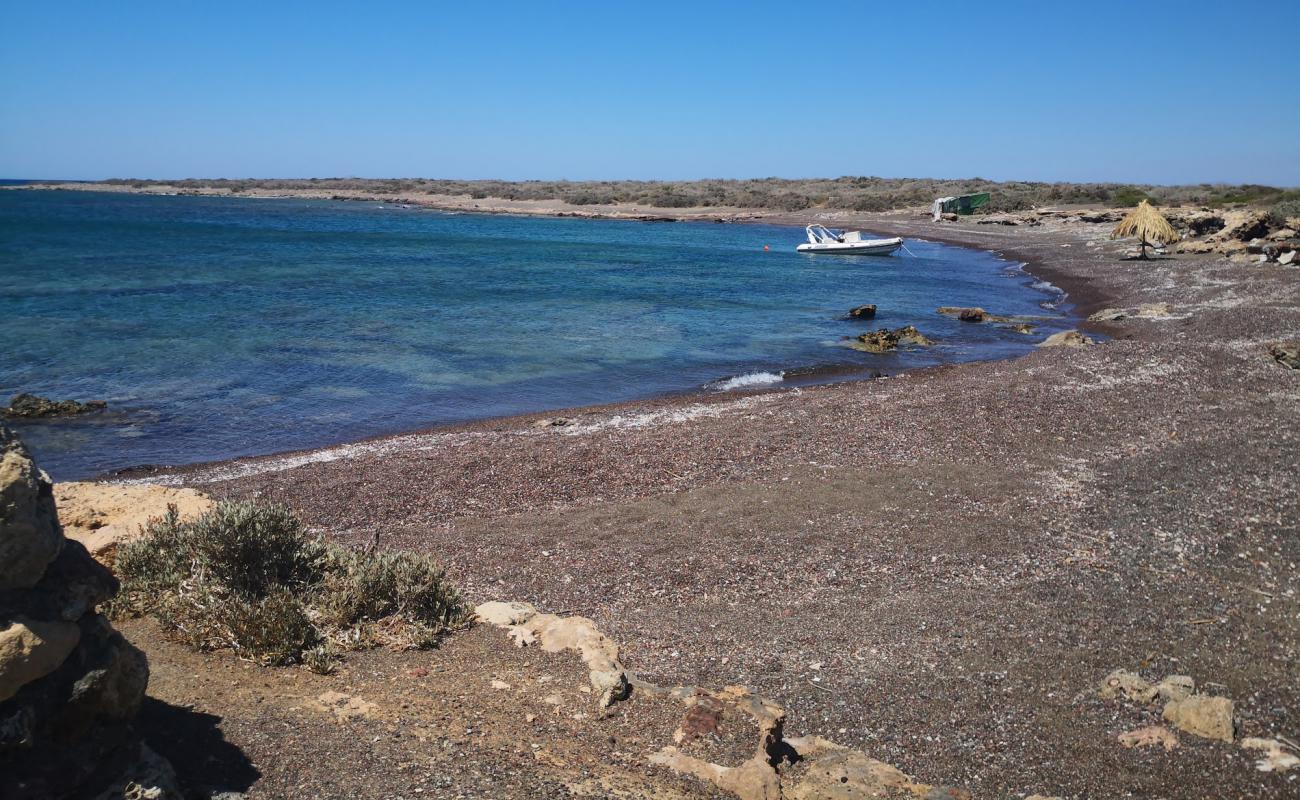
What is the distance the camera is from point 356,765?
193 inches

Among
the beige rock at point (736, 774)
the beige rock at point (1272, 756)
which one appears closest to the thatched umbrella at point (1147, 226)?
the beige rock at point (1272, 756)

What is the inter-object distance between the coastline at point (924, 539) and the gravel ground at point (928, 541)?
0.04m

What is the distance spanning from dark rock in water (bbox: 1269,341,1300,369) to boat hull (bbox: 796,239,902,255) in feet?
125

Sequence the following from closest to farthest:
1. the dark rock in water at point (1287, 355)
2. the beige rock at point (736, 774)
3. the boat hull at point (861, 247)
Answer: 1. the beige rock at point (736, 774)
2. the dark rock in water at point (1287, 355)
3. the boat hull at point (861, 247)

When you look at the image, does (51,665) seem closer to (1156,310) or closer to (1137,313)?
(1156,310)

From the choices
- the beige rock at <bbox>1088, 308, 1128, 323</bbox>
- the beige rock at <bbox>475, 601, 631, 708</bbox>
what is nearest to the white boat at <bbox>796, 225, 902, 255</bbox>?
the beige rock at <bbox>1088, 308, 1128, 323</bbox>

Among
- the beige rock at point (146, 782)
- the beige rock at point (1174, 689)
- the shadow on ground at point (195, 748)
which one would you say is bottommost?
the beige rock at point (1174, 689)

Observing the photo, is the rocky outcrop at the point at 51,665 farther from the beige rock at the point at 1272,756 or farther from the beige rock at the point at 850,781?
the beige rock at the point at 1272,756

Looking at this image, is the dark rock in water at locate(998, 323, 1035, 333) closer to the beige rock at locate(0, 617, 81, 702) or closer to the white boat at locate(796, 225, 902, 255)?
the white boat at locate(796, 225, 902, 255)

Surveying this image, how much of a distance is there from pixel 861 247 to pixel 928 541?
50275 mm

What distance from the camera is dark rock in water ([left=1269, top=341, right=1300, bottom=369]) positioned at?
59.1 feet

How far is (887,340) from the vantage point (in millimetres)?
26672

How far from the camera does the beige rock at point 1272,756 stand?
5824 millimetres

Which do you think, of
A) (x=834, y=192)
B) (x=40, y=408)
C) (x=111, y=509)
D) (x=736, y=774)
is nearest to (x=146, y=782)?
(x=736, y=774)
